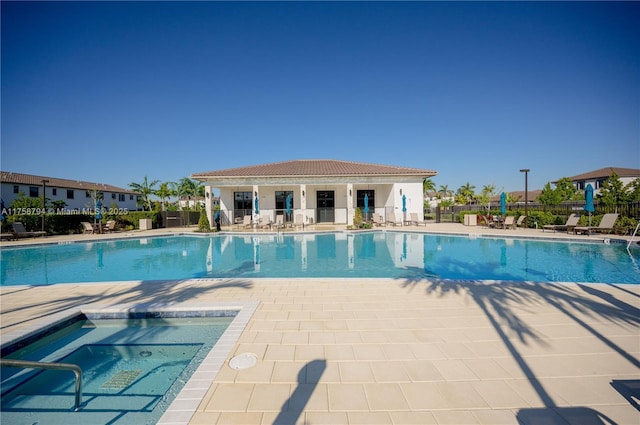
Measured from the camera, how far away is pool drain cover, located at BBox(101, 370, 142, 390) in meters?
2.98

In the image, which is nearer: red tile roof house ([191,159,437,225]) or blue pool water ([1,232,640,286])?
blue pool water ([1,232,640,286])

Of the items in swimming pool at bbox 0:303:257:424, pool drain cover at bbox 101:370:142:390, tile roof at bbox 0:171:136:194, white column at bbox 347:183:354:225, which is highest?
tile roof at bbox 0:171:136:194

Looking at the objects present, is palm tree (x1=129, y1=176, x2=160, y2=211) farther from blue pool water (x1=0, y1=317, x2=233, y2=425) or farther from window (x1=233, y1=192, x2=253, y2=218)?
blue pool water (x1=0, y1=317, x2=233, y2=425)

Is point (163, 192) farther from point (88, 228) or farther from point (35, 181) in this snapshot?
point (88, 228)

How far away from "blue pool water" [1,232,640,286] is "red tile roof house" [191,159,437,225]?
6176mm

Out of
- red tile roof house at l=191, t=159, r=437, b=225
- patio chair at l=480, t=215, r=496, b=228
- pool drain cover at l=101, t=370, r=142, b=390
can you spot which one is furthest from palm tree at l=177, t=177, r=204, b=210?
pool drain cover at l=101, t=370, r=142, b=390

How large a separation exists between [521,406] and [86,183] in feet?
177

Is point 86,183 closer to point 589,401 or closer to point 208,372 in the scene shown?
point 208,372

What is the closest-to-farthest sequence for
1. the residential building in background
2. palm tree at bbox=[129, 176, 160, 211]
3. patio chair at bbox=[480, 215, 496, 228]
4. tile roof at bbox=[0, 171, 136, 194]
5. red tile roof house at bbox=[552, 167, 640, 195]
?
1. patio chair at bbox=[480, 215, 496, 228]
2. the residential building in background
3. tile roof at bbox=[0, 171, 136, 194]
4. red tile roof house at bbox=[552, 167, 640, 195]
5. palm tree at bbox=[129, 176, 160, 211]

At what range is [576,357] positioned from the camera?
2777 mm

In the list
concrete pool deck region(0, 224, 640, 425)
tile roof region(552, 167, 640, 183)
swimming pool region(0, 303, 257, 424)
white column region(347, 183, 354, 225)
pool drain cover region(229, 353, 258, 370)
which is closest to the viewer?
concrete pool deck region(0, 224, 640, 425)

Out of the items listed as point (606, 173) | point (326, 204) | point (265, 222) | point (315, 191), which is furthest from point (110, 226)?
point (606, 173)

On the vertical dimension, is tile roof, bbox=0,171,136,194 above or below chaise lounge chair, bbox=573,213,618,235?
above

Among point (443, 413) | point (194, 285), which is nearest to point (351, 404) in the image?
point (443, 413)
